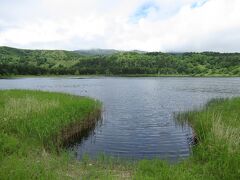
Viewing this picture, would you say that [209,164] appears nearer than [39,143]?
Yes

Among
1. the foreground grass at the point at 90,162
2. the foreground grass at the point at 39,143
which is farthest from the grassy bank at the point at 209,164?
the foreground grass at the point at 39,143

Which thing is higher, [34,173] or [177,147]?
[34,173]

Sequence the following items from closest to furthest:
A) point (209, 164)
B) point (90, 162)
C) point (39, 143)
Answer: point (209, 164), point (90, 162), point (39, 143)

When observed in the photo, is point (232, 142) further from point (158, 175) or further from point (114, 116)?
point (114, 116)

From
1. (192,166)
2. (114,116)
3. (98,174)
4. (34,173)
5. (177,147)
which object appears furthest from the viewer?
(114,116)

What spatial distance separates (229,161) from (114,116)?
22.2 m

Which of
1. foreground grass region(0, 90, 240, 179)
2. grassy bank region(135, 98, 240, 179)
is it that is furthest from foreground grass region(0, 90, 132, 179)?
grassy bank region(135, 98, 240, 179)

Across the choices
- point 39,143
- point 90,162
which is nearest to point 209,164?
point 90,162

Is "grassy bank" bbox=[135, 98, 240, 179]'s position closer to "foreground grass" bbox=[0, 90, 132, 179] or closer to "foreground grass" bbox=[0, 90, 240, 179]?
"foreground grass" bbox=[0, 90, 240, 179]

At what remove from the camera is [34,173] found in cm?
1135

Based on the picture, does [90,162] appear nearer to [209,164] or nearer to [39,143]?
[39,143]

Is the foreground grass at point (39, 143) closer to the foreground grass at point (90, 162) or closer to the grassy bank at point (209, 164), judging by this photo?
the foreground grass at point (90, 162)

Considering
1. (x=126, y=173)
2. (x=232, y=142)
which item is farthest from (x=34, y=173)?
(x=232, y=142)

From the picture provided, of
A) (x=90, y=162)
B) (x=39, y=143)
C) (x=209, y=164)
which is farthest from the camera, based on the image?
(x=39, y=143)
